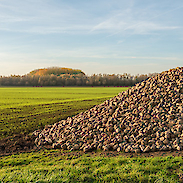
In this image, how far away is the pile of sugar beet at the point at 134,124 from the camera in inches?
267

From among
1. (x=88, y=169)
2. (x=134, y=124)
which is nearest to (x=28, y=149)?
(x=88, y=169)

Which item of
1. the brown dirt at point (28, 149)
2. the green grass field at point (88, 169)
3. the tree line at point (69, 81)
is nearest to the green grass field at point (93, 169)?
the green grass field at point (88, 169)

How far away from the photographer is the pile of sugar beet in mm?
6781

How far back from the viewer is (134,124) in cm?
752

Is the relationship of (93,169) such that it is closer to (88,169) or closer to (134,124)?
(88,169)

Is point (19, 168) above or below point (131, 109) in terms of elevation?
below

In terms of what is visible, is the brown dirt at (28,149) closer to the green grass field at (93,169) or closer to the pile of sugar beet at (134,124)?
the pile of sugar beet at (134,124)

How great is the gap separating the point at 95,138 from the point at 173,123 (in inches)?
118

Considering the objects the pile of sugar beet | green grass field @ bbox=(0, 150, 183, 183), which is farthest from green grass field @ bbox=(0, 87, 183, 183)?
the pile of sugar beet

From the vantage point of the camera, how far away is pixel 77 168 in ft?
16.9

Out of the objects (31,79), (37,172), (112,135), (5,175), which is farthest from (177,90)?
(31,79)

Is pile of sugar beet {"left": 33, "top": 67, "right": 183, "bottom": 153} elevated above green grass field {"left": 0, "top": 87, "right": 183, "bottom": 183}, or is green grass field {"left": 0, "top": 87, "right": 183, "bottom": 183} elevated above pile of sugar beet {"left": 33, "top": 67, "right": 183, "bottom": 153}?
pile of sugar beet {"left": 33, "top": 67, "right": 183, "bottom": 153}

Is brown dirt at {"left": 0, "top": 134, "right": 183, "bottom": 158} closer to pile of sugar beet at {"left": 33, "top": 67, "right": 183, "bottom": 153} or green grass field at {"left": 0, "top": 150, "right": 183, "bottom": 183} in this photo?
→ pile of sugar beet at {"left": 33, "top": 67, "right": 183, "bottom": 153}

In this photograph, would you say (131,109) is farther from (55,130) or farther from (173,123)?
(55,130)
